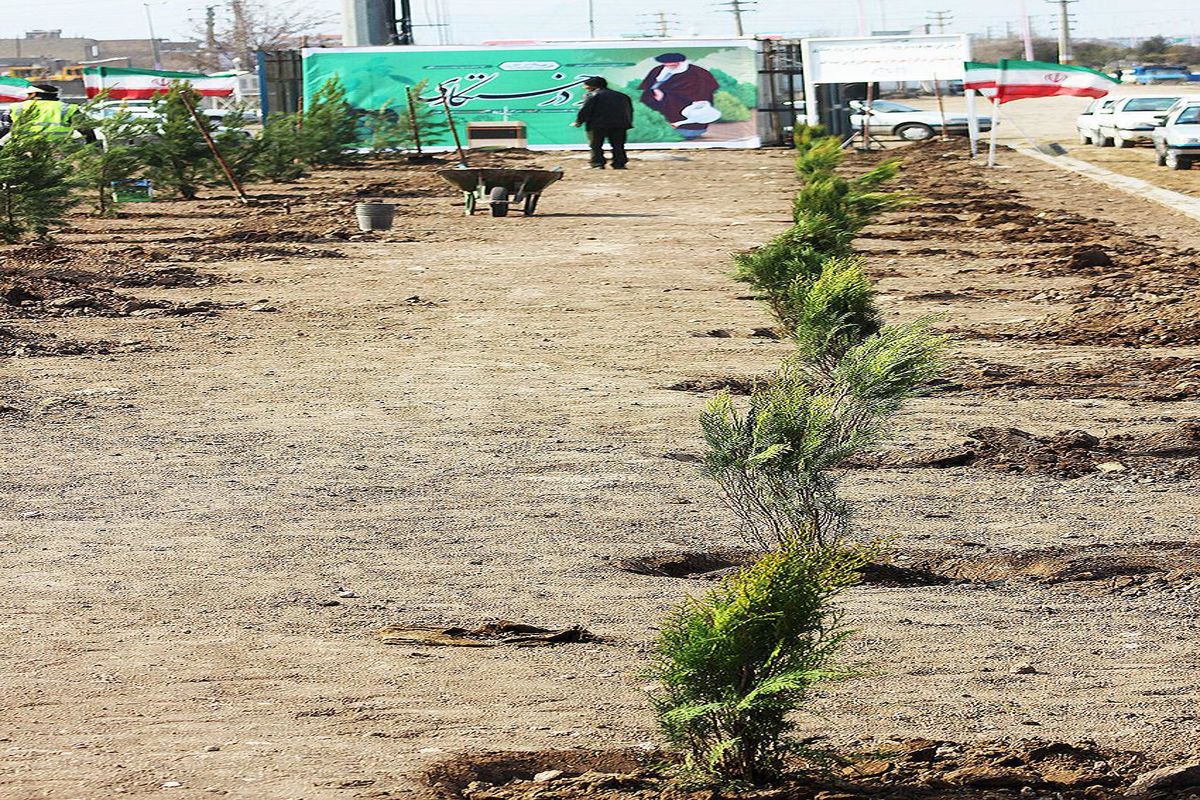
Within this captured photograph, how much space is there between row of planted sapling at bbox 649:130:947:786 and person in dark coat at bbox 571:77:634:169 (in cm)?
1832

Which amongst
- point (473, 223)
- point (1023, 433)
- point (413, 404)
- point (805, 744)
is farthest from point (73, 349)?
point (473, 223)

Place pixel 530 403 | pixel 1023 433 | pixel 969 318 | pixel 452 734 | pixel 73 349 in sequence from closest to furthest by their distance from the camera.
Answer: pixel 452 734 < pixel 1023 433 < pixel 530 403 < pixel 73 349 < pixel 969 318

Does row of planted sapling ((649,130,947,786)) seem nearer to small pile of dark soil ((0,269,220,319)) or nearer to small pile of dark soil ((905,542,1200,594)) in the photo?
small pile of dark soil ((905,542,1200,594))

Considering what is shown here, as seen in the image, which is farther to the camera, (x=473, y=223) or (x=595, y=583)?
(x=473, y=223)

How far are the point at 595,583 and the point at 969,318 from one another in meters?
7.94

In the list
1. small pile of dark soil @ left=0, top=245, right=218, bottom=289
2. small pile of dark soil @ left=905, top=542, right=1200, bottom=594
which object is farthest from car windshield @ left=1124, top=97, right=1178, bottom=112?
small pile of dark soil @ left=905, top=542, right=1200, bottom=594

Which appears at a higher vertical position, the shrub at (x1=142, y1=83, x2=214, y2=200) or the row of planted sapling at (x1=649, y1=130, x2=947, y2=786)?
the shrub at (x1=142, y1=83, x2=214, y2=200)

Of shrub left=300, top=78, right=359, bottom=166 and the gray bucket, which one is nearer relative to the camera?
the gray bucket

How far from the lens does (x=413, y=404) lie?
948 cm

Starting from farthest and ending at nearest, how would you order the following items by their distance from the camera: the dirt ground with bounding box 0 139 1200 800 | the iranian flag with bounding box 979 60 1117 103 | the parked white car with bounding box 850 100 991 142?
the parked white car with bounding box 850 100 991 142, the iranian flag with bounding box 979 60 1117 103, the dirt ground with bounding box 0 139 1200 800

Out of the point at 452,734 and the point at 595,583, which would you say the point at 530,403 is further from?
the point at 452,734

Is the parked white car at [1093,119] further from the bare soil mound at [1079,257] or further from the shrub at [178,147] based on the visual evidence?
the shrub at [178,147]

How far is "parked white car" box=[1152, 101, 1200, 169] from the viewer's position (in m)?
30.2

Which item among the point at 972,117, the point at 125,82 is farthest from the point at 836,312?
the point at 972,117
